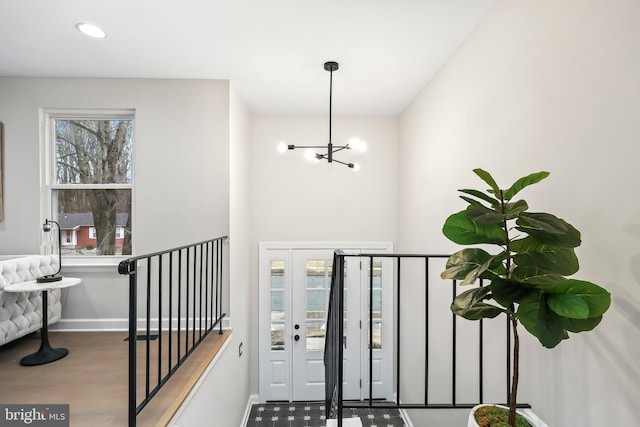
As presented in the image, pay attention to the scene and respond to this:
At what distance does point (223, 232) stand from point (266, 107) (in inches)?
63.8

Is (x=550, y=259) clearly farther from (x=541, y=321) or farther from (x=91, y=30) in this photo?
(x=91, y=30)

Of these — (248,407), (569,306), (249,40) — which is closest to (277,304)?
(248,407)

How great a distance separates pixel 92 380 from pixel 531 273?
8.26 feet

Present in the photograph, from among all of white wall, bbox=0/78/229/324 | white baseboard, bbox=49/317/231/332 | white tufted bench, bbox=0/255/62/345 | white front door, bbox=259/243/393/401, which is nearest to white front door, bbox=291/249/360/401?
white front door, bbox=259/243/393/401

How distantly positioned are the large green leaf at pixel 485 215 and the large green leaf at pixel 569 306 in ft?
0.90

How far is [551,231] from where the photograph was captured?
0.93m

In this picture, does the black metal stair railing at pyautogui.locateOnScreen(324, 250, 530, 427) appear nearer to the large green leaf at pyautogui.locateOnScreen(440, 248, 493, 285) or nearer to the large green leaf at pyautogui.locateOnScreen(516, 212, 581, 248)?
the large green leaf at pyautogui.locateOnScreen(440, 248, 493, 285)

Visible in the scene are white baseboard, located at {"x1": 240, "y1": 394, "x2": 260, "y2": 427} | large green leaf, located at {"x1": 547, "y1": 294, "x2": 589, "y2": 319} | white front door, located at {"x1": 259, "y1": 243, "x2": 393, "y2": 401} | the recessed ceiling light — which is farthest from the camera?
white front door, located at {"x1": 259, "y1": 243, "x2": 393, "y2": 401}

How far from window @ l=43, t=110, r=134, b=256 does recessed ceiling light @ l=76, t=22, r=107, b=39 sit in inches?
34.0

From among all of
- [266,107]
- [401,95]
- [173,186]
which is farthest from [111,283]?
[401,95]

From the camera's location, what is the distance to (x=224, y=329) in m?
2.91

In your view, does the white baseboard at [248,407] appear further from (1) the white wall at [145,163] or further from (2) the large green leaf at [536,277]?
(2) the large green leaf at [536,277]

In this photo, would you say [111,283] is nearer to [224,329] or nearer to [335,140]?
[224,329]

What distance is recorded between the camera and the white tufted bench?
223cm
